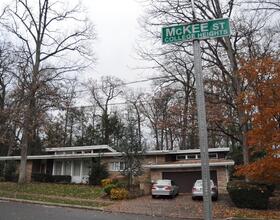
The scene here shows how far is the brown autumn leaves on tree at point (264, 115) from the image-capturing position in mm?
17719

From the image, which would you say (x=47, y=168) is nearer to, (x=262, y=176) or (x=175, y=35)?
(x=262, y=176)

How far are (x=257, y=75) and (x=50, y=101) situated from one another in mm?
17655

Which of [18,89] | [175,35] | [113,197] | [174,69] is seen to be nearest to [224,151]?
[174,69]

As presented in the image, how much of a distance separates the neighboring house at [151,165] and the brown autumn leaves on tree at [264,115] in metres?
10.3

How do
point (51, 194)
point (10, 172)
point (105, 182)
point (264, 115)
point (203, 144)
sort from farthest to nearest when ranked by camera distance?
point (10, 172)
point (105, 182)
point (51, 194)
point (264, 115)
point (203, 144)

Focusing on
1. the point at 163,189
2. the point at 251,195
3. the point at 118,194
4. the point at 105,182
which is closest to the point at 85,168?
the point at 105,182

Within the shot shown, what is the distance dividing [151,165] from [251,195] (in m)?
13.1

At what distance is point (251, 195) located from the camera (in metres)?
20.2

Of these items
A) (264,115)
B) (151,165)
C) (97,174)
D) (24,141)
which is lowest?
(97,174)

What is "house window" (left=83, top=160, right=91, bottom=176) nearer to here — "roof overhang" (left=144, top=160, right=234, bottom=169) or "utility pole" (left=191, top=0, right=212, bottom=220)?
"roof overhang" (left=144, top=160, right=234, bottom=169)

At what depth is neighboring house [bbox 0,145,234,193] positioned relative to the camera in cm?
3072

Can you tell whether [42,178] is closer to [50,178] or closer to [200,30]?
[50,178]

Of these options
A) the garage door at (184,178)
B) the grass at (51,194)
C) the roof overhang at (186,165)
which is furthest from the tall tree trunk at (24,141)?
the garage door at (184,178)

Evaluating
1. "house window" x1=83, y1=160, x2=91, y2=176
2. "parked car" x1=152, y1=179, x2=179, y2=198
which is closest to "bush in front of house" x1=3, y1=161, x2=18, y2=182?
"house window" x1=83, y1=160, x2=91, y2=176
